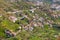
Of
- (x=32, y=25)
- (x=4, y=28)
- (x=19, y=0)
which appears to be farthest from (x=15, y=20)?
(x=19, y=0)

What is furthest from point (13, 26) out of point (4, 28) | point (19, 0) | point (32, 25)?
point (19, 0)

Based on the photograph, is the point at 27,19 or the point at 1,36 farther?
the point at 27,19

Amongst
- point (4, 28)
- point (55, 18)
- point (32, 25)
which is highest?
point (4, 28)

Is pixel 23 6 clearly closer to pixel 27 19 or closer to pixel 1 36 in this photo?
pixel 27 19

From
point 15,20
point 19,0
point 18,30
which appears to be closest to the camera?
point 18,30

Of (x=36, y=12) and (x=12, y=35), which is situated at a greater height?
(x=12, y=35)

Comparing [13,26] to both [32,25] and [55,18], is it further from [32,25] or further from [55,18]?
[55,18]

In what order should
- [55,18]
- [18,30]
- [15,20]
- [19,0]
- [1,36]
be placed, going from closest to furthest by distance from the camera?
1. [1,36]
2. [18,30]
3. [15,20]
4. [55,18]
5. [19,0]

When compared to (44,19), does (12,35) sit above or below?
above

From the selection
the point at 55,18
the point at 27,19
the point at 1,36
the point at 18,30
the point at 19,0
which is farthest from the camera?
the point at 19,0
